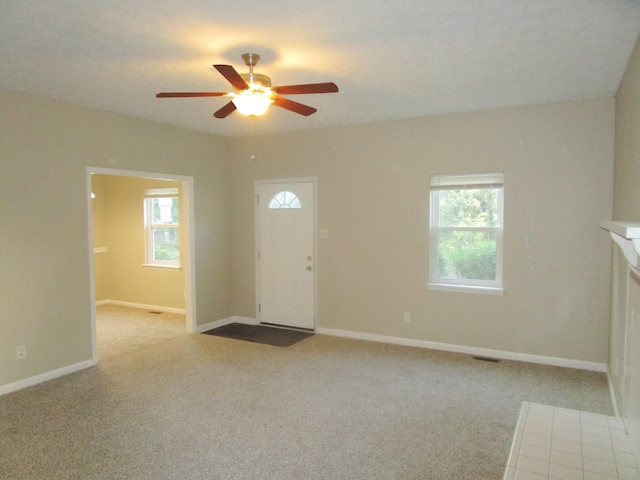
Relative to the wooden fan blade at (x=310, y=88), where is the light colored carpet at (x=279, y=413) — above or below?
below

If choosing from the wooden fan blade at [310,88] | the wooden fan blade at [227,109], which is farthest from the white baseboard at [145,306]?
the wooden fan blade at [310,88]

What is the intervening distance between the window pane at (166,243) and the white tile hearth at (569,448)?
5.97 m

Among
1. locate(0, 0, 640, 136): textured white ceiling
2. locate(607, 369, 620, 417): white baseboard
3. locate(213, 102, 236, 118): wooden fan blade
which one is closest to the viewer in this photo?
locate(0, 0, 640, 136): textured white ceiling

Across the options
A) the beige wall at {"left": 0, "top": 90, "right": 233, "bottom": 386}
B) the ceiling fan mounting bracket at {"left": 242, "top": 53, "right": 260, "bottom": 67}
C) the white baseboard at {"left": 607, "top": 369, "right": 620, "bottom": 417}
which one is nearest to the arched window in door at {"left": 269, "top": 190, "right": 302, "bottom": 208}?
the beige wall at {"left": 0, "top": 90, "right": 233, "bottom": 386}

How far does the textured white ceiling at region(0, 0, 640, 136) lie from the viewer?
91.0 inches

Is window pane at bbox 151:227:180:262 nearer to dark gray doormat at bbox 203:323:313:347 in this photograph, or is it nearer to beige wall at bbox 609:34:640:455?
dark gray doormat at bbox 203:323:313:347

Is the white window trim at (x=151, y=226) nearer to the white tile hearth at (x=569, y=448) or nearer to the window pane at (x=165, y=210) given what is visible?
the window pane at (x=165, y=210)

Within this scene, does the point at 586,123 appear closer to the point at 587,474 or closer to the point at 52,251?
the point at 587,474

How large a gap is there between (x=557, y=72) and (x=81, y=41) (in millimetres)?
3384

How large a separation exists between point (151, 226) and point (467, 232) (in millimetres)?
4969

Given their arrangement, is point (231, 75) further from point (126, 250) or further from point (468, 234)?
point (126, 250)

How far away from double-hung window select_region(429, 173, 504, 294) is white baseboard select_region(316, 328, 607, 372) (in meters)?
0.65

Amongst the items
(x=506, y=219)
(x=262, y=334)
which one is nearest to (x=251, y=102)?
(x=506, y=219)

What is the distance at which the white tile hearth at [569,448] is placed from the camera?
1441 mm
